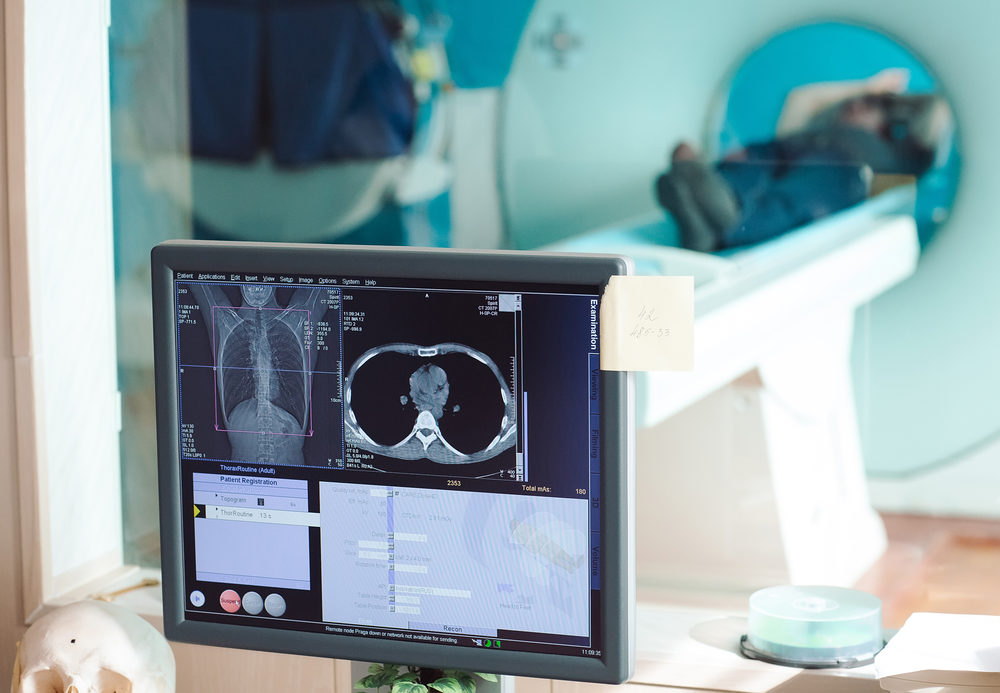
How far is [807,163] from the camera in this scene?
1.43 m

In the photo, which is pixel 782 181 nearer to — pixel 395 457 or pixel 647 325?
pixel 647 325

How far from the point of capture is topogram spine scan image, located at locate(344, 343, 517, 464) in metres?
0.91

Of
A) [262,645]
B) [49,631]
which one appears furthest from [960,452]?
[49,631]

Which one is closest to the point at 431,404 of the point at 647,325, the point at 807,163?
the point at 647,325

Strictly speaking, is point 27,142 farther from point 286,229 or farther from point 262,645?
point 262,645

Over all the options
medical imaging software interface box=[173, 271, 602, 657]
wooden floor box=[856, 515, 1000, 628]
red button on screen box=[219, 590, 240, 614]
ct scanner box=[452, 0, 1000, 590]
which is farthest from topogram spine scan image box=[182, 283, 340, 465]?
wooden floor box=[856, 515, 1000, 628]

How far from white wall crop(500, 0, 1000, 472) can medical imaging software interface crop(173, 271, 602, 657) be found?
0.62 m

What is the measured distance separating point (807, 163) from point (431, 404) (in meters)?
0.72

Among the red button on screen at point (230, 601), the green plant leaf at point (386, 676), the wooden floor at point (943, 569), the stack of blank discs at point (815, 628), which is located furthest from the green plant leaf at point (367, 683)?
the wooden floor at point (943, 569)

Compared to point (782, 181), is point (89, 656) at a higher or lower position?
lower

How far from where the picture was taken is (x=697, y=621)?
1186mm

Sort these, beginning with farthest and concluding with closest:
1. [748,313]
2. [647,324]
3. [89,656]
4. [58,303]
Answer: [748,313]
[58,303]
[89,656]
[647,324]

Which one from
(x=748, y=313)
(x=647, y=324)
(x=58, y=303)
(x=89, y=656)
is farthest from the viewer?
(x=748, y=313)

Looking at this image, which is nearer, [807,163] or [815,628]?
[815,628]
